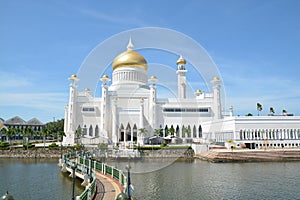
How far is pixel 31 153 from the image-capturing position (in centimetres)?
3117

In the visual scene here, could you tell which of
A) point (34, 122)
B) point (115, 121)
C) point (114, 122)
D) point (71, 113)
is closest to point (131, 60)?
point (115, 121)

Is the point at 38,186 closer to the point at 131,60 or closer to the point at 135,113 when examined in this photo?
the point at 135,113

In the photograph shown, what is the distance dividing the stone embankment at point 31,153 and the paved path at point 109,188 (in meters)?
19.8

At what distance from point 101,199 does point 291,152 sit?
85.1 ft

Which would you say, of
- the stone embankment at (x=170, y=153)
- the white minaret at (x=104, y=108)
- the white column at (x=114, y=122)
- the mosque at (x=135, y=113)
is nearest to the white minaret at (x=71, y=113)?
the mosque at (x=135, y=113)

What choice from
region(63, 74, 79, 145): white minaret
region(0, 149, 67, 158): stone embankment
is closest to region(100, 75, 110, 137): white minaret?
region(63, 74, 79, 145): white minaret

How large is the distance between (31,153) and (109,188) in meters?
24.3

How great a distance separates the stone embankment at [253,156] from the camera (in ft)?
87.0

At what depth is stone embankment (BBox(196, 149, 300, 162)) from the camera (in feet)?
87.0

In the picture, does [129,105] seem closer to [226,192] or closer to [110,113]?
[110,113]

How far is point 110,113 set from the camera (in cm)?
4309

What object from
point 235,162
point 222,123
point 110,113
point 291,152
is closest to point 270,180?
point 235,162

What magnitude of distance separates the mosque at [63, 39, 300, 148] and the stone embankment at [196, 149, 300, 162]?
7660 mm

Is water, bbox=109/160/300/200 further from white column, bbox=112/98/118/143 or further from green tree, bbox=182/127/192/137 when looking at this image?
green tree, bbox=182/127/192/137
